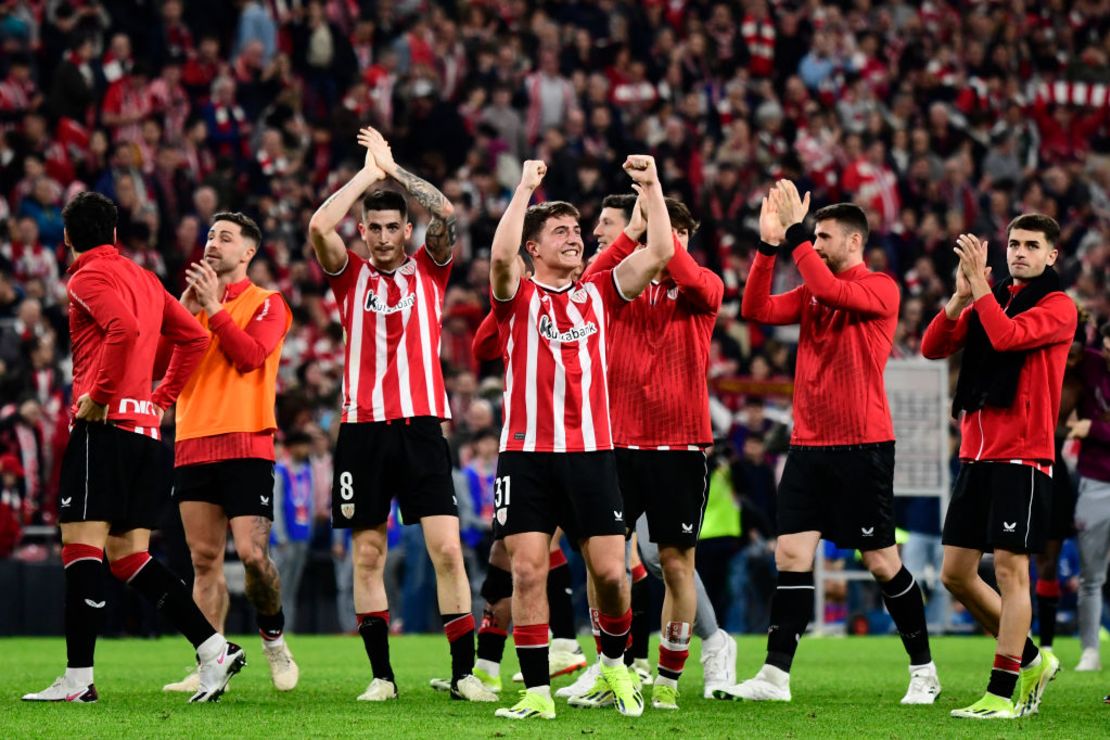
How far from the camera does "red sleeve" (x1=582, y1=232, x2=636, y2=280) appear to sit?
374 inches

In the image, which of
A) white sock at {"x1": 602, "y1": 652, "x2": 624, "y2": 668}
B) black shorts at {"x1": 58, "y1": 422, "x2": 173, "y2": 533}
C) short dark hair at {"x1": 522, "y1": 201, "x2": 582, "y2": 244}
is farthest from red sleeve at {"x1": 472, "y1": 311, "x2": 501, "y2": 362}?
black shorts at {"x1": 58, "y1": 422, "x2": 173, "y2": 533}

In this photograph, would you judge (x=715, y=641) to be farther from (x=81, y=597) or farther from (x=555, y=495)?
(x=81, y=597)

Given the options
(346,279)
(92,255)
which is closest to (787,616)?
(346,279)

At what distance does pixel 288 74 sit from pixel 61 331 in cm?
570

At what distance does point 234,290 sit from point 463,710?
3.02m

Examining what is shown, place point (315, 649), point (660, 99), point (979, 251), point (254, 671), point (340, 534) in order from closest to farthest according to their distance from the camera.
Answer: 1. point (979, 251)
2. point (254, 671)
3. point (315, 649)
4. point (340, 534)
5. point (660, 99)

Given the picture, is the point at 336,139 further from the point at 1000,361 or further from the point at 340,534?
the point at 1000,361

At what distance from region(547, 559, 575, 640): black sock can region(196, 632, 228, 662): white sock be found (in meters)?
2.37

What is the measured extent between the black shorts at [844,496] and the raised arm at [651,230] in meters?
1.52

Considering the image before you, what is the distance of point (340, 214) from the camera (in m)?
8.86

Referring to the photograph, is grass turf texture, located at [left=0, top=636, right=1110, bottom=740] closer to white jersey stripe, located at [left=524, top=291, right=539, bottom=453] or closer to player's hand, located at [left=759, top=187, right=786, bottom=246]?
white jersey stripe, located at [left=524, top=291, right=539, bottom=453]

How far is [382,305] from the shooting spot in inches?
364

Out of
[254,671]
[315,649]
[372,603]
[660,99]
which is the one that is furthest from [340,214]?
[660,99]

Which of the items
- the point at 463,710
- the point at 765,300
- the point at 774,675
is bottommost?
the point at 463,710
